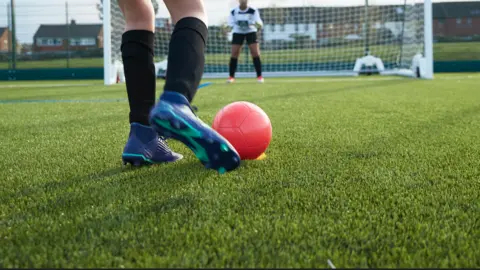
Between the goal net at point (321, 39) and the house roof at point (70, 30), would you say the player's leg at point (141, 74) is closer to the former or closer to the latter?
the goal net at point (321, 39)

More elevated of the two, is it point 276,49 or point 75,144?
point 276,49

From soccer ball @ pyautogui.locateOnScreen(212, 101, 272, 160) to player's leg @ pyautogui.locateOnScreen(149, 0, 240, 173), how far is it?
41 cm

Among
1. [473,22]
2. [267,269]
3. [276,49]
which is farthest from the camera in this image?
[473,22]

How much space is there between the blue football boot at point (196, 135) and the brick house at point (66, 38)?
14.6 meters

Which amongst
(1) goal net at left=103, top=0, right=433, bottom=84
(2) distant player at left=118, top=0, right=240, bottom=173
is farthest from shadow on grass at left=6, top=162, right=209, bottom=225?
(1) goal net at left=103, top=0, right=433, bottom=84

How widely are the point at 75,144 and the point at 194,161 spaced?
0.83m

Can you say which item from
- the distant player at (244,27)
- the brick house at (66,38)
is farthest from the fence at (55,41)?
the distant player at (244,27)

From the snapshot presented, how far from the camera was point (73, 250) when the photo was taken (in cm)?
95

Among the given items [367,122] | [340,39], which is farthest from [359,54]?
[367,122]

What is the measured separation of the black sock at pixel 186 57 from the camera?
1.46 metres

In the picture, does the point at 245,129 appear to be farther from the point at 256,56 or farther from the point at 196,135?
the point at 256,56

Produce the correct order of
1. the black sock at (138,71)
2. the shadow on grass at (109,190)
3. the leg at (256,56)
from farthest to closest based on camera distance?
the leg at (256,56)
the black sock at (138,71)
the shadow on grass at (109,190)

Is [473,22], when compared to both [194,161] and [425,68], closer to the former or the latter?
[425,68]

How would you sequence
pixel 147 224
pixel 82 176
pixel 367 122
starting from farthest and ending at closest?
pixel 367 122, pixel 82 176, pixel 147 224
